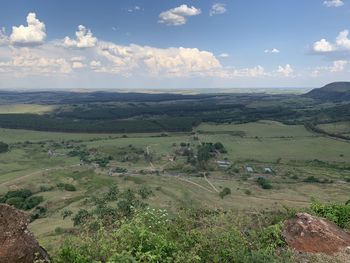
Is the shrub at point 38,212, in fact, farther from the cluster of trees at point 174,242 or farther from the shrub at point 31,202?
the cluster of trees at point 174,242

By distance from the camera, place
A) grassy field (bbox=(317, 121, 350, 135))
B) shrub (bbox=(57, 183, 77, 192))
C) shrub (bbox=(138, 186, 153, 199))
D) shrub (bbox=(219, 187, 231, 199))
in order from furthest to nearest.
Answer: grassy field (bbox=(317, 121, 350, 135)) → shrub (bbox=(57, 183, 77, 192)) → shrub (bbox=(219, 187, 231, 199)) → shrub (bbox=(138, 186, 153, 199))

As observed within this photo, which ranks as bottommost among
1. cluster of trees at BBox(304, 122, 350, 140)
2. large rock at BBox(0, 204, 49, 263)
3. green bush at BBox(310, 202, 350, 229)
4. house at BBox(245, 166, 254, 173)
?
house at BBox(245, 166, 254, 173)

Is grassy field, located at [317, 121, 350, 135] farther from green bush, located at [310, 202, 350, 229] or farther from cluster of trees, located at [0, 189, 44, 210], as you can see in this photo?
green bush, located at [310, 202, 350, 229]

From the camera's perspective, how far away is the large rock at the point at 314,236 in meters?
17.8

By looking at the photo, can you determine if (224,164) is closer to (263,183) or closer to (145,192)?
(263,183)

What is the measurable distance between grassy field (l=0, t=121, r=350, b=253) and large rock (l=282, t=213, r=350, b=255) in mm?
42214

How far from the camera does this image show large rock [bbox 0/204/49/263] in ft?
51.1

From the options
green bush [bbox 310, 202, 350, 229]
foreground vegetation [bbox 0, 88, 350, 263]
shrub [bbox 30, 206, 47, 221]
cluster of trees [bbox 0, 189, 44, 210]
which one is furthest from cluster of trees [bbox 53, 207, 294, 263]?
cluster of trees [bbox 0, 189, 44, 210]

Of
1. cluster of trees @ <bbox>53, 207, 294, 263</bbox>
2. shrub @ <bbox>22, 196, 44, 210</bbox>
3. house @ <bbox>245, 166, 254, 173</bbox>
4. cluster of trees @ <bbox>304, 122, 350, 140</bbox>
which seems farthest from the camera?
cluster of trees @ <bbox>304, 122, 350, 140</bbox>

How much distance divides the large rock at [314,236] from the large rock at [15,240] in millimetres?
11008

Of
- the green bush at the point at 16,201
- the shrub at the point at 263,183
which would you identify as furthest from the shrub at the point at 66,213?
the shrub at the point at 263,183

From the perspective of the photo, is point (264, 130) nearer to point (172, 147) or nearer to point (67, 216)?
point (172, 147)

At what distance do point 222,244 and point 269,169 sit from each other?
113 meters

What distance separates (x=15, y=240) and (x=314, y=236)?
13.0m
